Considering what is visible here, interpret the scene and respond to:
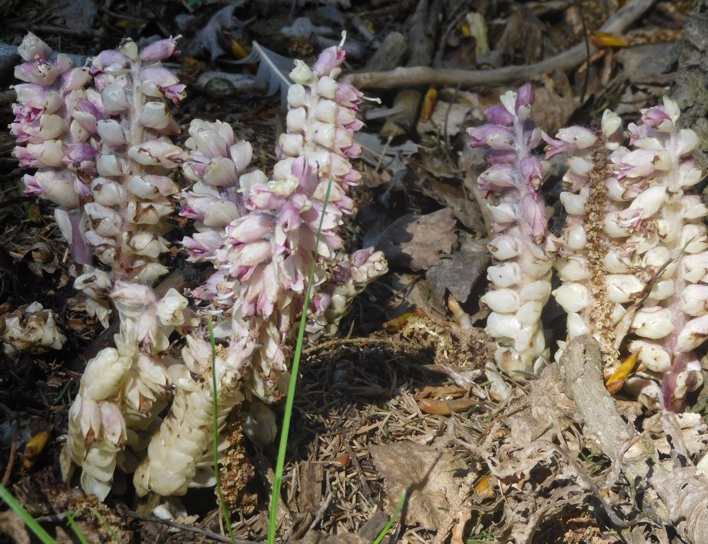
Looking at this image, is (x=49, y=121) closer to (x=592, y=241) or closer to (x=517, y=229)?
(x=517, y=229)

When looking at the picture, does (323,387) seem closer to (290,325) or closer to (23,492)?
(290,325)

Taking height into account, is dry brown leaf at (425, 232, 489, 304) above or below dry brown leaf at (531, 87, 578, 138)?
Answer: below

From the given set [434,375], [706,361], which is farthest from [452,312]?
[706,361]

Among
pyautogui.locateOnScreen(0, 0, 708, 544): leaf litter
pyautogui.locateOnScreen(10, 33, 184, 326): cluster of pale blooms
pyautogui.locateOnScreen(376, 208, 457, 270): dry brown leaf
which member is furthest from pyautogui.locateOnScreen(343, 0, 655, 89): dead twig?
pyautogui.locateOnScreen(10, 33, 184, 326): cluster of pale blooms

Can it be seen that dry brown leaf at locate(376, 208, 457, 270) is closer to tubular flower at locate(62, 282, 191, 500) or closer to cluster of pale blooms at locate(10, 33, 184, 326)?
cluster of pale blooms at locate(10, 33, 184, 326)

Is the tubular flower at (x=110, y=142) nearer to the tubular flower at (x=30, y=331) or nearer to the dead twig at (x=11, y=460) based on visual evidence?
the tubular flower at (x=30, y=331)
